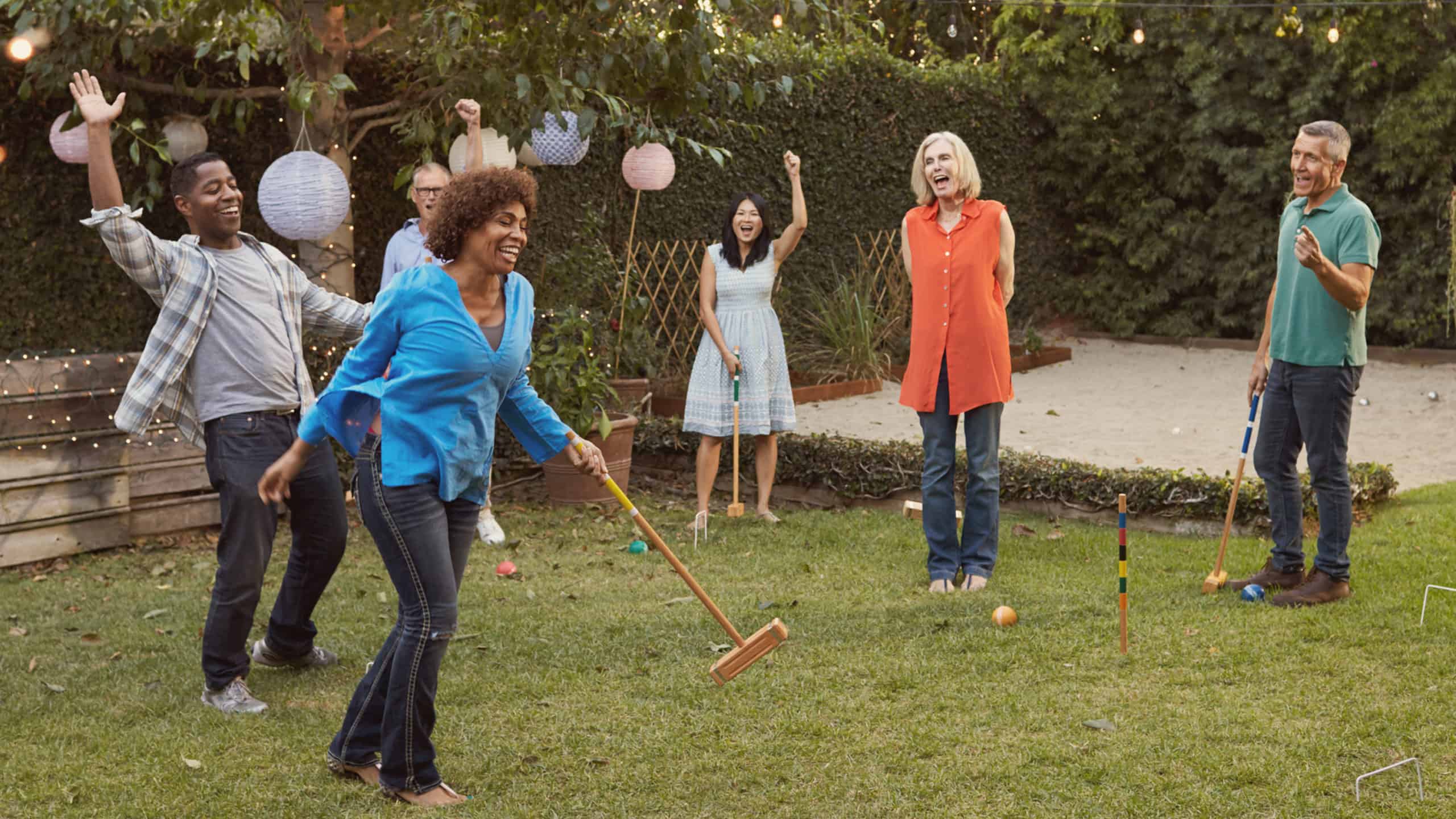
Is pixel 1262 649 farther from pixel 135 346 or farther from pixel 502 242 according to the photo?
pixel 135 346

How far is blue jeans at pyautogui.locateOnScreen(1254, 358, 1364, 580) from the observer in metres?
4.73

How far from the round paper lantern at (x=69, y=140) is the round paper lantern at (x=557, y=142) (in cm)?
202

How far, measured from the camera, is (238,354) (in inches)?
153

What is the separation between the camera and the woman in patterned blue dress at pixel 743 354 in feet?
22.0

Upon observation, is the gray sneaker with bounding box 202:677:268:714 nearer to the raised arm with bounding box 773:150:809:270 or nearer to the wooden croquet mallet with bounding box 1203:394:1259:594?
the wooden croquet mallet with bounding box 1203:394:1259:594

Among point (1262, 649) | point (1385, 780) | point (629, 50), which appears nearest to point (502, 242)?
point (1385, 780)

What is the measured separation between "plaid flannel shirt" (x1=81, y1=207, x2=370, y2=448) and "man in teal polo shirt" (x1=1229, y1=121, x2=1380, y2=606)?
3.32 metres

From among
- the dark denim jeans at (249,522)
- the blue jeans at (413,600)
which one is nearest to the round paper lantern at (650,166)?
the dark denim jeans at (249,522)

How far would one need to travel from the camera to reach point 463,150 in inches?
249

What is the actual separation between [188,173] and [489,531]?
2.84 m

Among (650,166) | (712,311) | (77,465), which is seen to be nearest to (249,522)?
(77,465)

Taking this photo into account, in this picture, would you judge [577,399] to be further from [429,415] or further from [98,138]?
[429,415]

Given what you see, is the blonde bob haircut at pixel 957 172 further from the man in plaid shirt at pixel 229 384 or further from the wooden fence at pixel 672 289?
the wooden fence at pixel 672 289

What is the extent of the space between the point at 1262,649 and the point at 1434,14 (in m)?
9.44
